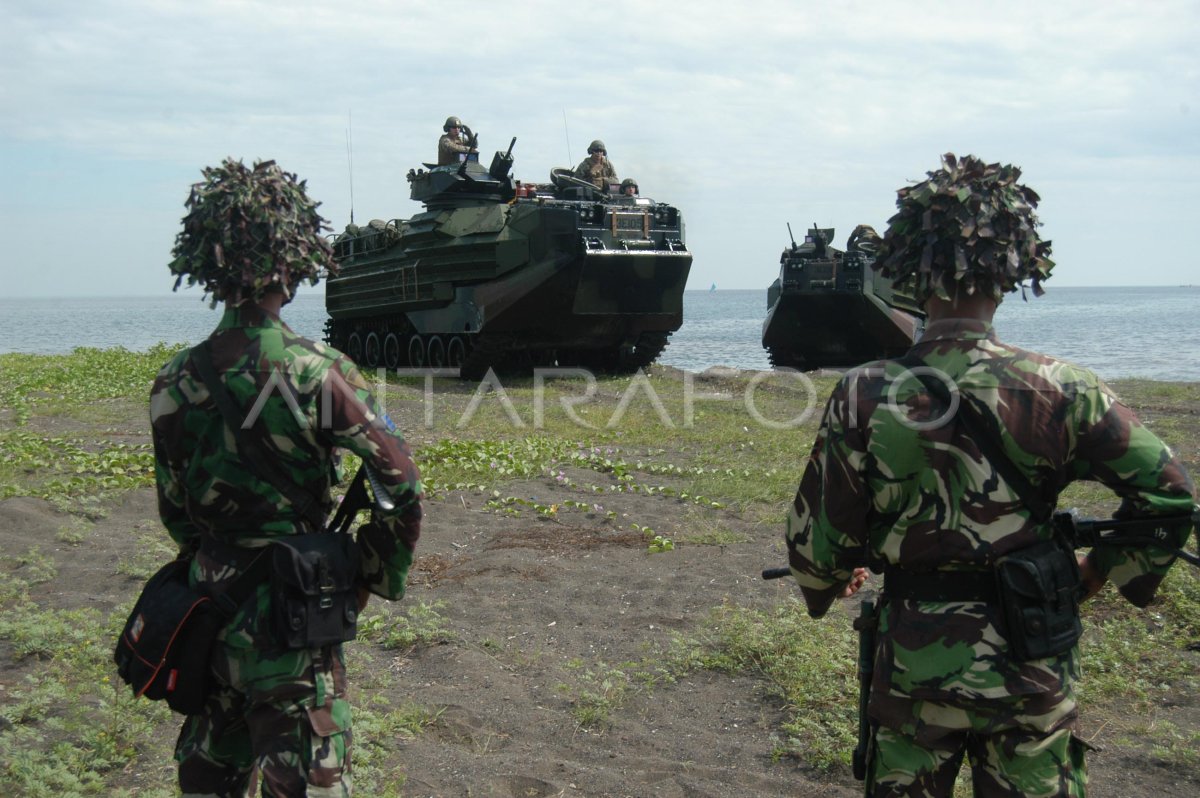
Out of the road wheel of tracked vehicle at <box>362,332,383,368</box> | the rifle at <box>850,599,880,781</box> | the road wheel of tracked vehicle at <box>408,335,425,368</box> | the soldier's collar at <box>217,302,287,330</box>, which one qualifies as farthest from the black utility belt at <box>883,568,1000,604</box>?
the road wheel of tracked vehicle at <box>362,332,383,368</box>

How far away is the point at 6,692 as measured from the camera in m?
5.04

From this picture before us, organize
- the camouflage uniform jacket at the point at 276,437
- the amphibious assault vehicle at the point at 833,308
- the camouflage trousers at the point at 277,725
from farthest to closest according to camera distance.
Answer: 1. the amphibious assault vehicle at the point at 833,308
2. the camouflage uniform jacket at the point at 276,437
3. the camouflage trousers at the point at 277,725

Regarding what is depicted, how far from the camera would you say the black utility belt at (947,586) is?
2.82 m

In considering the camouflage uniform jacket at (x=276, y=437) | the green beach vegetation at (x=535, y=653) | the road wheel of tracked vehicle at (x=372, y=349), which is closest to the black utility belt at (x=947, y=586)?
the camouflage uniform jacket at (x=276, y=437)

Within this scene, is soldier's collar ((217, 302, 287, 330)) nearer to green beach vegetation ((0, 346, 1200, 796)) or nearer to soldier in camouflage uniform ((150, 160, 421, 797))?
soldier in camouflage uniform ((150, 160, 421, 797))

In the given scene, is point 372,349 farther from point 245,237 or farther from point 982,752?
point 982,752

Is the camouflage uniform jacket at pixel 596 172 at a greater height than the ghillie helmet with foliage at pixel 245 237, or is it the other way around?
the camouflage uniform jacket at pixel 596 172

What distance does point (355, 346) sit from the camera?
23.9m

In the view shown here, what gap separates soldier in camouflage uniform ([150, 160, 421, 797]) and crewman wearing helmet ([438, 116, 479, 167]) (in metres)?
17.8

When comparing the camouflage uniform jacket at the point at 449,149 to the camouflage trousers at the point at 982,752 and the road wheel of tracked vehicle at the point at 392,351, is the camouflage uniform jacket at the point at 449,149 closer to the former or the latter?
the road wheel of tracked vehicle at the point at 392,351

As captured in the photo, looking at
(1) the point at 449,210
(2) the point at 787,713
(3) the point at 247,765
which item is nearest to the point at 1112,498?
(2) the point at 787,713

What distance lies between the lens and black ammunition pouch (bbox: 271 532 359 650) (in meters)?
3.00

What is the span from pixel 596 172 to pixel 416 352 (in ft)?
13.7

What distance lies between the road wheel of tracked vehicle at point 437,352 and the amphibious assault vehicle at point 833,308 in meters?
5.64
